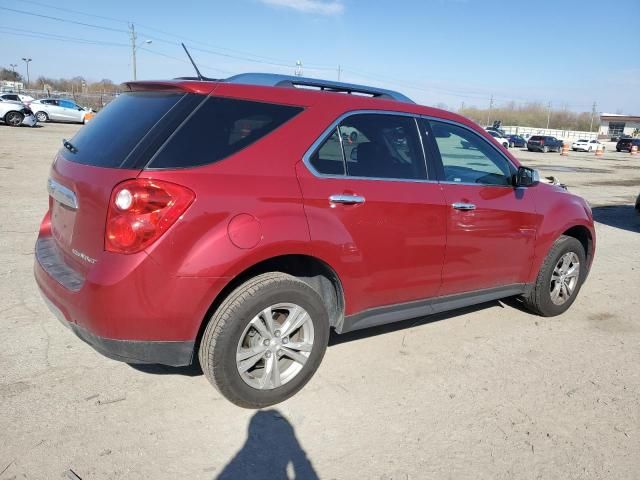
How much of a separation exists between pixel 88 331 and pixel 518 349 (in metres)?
3.11

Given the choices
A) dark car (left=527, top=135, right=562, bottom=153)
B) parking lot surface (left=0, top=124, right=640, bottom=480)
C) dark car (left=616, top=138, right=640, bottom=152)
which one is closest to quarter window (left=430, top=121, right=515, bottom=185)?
parking lot surface (left=0, top=124, right=640, bottom=480)

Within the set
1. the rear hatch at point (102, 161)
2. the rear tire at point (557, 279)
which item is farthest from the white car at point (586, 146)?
the rear hatch at point (102, 161)

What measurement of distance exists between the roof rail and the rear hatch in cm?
43

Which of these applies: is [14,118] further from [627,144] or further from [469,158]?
[627,144]

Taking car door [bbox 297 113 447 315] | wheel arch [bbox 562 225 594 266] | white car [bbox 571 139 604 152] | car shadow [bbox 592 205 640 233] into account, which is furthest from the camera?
white car [bbox 571 139 604 152]

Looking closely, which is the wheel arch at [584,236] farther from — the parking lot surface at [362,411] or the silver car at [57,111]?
the silver car at [57,111]

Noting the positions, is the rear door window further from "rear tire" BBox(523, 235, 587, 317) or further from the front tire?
"rear tire" BBox(523, 235, 587, 317)

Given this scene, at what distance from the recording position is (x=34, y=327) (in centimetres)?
380

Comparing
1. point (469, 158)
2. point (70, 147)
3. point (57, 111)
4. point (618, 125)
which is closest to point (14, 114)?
point (57, 111)

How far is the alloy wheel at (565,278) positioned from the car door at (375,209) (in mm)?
1607

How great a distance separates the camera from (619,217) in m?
10.7

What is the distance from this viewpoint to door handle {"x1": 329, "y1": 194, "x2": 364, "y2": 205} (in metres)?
3.02

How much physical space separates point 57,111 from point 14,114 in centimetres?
642

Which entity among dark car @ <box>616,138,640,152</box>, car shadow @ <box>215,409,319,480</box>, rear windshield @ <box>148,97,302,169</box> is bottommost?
car shadow @ <box>215,409,319,480</box>
